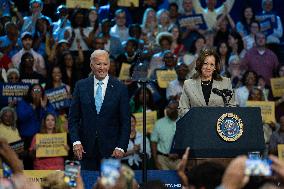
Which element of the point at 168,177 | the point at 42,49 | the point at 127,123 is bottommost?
the point at 168,177

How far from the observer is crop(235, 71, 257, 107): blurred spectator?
13.6m

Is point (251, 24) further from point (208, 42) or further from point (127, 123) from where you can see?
point (127, 123)

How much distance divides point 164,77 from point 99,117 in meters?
4.63

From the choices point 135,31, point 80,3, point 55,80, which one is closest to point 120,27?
point 135,31

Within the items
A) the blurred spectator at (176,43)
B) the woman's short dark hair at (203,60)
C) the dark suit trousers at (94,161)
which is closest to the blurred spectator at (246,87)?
the blurred spectator at (176,43)

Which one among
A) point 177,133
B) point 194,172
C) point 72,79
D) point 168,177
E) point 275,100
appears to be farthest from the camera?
point 275,100

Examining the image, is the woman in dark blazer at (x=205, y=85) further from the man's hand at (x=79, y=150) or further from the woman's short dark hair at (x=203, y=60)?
the man's hand at (x=79, y=150)

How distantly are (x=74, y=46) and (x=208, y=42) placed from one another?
7.67ft

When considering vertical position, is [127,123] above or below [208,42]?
below

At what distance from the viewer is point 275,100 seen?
563 inches

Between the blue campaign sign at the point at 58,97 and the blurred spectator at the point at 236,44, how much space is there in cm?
329

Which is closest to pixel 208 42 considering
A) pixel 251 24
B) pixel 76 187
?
pixel 251 24

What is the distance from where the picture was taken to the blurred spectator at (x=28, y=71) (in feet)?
42.2

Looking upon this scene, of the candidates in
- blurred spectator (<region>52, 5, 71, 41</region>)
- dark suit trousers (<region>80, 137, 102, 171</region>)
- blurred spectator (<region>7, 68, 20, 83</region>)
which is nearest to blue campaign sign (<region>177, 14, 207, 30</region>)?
blurred spectator (<region>52, 5, 71, 41</region>)
